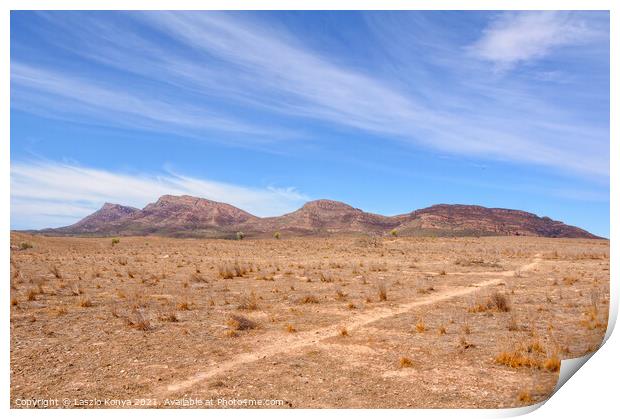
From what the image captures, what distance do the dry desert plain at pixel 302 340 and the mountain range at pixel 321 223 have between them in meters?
49.9

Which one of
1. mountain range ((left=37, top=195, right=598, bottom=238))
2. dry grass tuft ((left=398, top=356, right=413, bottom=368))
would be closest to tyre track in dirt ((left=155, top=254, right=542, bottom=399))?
dry grass tuft ((left=398, top=356, right=413, bottom=368))

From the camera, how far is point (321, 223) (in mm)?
68188

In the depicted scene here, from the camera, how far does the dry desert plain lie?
6.82 meters

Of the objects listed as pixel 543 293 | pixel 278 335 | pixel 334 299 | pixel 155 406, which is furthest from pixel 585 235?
pixel 155 406

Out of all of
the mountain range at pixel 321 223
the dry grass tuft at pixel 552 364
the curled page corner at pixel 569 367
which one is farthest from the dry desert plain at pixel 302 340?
the mountain range at pixel 321 223

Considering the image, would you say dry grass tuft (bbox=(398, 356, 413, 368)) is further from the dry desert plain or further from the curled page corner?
the curled page corner

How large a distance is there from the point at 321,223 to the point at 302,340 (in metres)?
58.6

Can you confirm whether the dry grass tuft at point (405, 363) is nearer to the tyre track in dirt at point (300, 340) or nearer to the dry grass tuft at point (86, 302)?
the tyre track in dirt at point (300, 340)

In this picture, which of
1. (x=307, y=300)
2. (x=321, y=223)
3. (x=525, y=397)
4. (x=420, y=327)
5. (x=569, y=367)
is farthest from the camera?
(x=321, y=223)

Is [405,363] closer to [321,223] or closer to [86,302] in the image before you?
[86,302]

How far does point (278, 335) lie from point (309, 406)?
3815 millimetres

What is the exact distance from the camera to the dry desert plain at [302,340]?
6.82 meters

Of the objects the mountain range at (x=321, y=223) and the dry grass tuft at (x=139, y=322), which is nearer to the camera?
the dry grass tuft at (x=139, y=322)

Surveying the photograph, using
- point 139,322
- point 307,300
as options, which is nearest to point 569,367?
point 307,300
